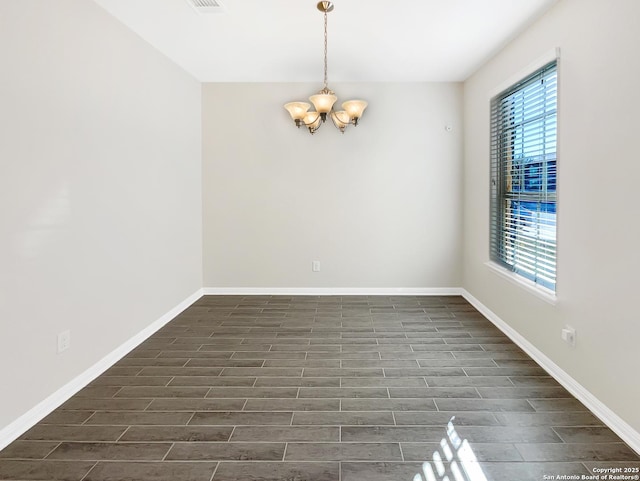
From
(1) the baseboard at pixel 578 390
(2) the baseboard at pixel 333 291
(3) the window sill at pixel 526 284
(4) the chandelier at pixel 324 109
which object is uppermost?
(4) the chandelier at pixel 324 109

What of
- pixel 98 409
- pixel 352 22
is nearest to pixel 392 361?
pixel 98 409

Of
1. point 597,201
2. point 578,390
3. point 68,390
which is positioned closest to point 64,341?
point 68,390

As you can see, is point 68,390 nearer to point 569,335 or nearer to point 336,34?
point 569,335

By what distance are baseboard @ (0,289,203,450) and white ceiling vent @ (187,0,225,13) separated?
8.51 feet

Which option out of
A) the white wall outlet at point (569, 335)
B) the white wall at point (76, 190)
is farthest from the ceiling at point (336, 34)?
the white wall outlet at point (569, 335)

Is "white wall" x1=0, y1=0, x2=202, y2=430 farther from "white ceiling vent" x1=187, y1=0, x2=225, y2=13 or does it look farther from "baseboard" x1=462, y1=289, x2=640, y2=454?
"baseboard" x1=462, y1=289, x2=640, y2=454

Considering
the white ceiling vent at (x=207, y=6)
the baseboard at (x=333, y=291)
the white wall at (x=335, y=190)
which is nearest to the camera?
the white ceiling vent at (x=207, y=6)

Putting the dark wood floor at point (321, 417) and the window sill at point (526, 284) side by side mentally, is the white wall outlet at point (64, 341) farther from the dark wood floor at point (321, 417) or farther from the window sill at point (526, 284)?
the window sill at point (526, 284)

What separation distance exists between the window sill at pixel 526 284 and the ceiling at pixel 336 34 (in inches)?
79.1

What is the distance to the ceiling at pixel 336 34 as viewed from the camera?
122 inches

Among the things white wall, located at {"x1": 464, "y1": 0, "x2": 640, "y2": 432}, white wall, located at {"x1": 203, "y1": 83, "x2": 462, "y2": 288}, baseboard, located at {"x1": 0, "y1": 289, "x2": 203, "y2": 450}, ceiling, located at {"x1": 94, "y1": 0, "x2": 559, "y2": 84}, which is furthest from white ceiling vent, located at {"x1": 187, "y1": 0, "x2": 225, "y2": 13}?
baseboard, located at {"x1": 0, "y1": 289, "x2": 203, "y2": 450}

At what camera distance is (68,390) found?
106 inches

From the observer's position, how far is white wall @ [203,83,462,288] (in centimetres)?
522

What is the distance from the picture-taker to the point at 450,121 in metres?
5.20
